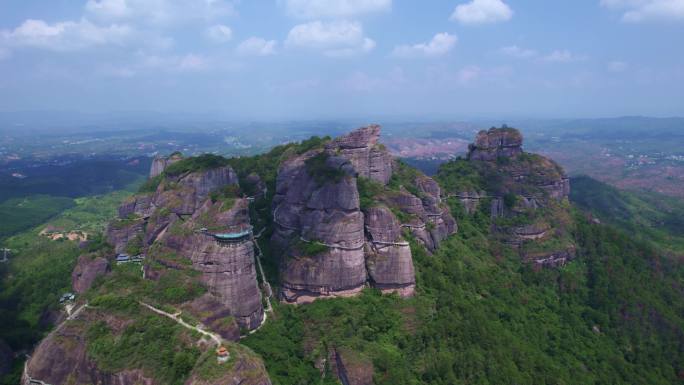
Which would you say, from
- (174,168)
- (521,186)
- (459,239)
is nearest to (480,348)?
(459,239)

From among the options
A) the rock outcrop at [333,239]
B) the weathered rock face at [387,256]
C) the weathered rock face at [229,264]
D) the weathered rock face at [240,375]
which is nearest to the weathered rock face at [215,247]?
the weathered rock face at [229,264]

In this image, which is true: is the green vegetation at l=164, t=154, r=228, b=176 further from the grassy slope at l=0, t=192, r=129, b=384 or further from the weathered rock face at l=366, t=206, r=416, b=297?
the weathered rock face at l=366, t=206, r=416, b=297

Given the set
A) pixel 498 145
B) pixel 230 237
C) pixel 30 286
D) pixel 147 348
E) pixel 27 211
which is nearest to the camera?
pixel 147 348

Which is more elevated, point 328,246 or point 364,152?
point 364,152

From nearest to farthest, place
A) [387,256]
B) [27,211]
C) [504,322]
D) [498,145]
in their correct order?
[387,256] < [504,322] < [498,145] < [27,211]

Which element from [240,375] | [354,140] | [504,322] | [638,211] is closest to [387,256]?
[504,322]

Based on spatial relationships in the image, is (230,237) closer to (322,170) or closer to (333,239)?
(333,239)

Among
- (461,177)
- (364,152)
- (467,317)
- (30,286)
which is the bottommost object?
(30,286)
